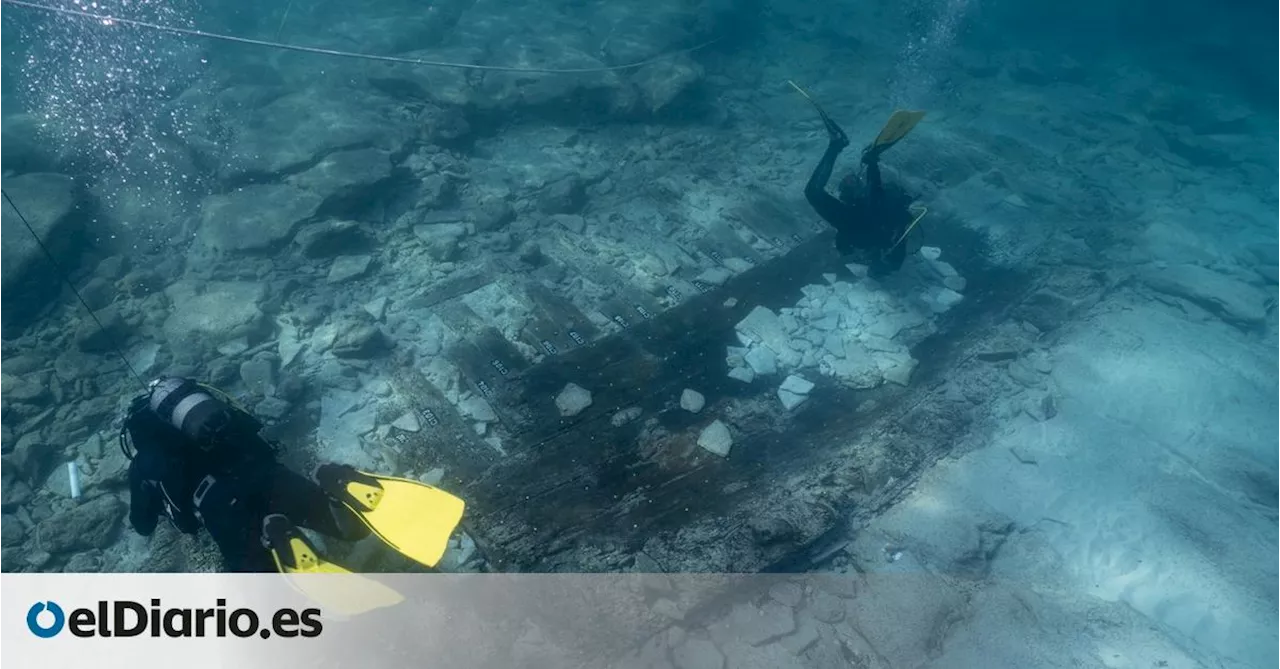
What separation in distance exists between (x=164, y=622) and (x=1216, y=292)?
12597 mm

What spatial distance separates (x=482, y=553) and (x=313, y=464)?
6.46 feet

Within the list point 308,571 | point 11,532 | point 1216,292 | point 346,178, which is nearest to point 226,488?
point 308,571

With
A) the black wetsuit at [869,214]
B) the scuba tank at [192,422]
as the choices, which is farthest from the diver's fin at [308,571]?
the black wetsuit at [869,214]

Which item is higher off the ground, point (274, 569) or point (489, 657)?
point (274, 569)

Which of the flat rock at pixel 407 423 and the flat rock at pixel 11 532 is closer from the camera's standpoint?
the flat rock at pixel 11 532

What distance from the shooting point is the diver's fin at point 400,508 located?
13.0 feet

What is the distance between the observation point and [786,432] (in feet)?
20.0

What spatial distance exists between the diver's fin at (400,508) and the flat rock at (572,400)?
1.88 m

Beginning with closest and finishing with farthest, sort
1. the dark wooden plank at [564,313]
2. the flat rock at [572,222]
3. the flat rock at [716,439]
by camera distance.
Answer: the flat rock at [716,439] → the dark wooden plank at [564,313] → the flat rock at [572,222]

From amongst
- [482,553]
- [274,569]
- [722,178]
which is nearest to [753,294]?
[722,178]

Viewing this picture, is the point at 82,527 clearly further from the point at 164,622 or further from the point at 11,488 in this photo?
the point at 164,622

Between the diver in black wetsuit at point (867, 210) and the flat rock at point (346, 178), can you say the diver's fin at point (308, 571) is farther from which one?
the diver in black wetsuit at point (867, 210)

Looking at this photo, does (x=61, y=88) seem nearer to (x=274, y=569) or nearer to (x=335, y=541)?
(x=335, y=541)

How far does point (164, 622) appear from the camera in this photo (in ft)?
14.2
